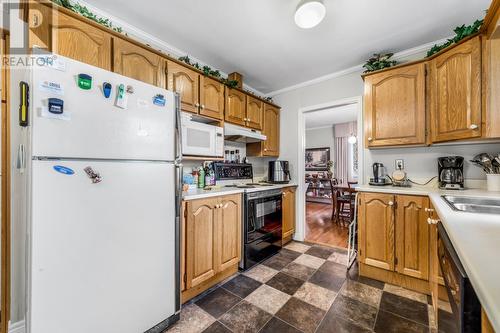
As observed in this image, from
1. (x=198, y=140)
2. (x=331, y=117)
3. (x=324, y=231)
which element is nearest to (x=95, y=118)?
(x=198, y=140)

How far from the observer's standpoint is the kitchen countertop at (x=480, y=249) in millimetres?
419

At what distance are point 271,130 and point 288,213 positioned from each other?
4.37ft

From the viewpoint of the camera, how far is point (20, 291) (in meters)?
1.31

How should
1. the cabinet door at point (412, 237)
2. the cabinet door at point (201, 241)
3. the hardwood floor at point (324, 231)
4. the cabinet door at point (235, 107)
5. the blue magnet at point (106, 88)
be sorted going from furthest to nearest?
the hardwood floor at point (324, 231) → the cabinet door at point (235, 107) → the cabinet door at point (412, 237) → the cabinet door at point (201, 241) → the blue magnet at point (106, 88)

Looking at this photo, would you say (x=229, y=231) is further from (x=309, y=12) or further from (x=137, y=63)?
(x=309, y=12)

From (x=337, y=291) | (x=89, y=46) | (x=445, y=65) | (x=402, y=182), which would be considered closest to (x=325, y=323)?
(x=337, y=291)

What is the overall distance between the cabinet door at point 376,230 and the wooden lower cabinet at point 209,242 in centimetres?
131

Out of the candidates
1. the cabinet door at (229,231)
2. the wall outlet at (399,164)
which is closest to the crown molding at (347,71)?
the wall outlet at (399,164)

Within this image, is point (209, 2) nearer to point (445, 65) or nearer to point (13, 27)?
point (13, 27)

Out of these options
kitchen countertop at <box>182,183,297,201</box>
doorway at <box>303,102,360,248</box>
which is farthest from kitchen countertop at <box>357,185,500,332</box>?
doorway at <box>303,102,360,248</box>

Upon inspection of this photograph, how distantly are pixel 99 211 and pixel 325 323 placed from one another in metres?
1.70

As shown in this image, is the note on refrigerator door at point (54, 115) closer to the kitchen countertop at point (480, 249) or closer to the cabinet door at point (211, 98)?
the cabinet door at point (211, 98)

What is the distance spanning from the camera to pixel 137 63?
5.49 ft

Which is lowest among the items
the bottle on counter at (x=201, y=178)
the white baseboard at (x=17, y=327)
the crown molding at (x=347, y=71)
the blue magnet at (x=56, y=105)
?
the white baseboard at (x=17, y=327)
